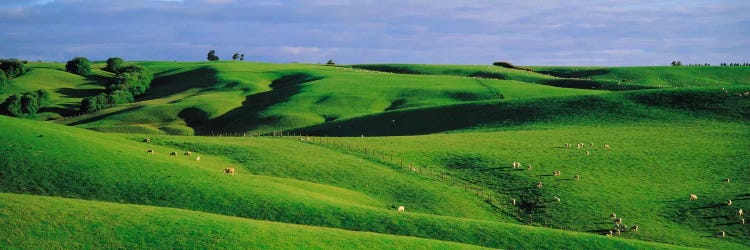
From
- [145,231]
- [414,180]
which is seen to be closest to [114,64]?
[414,180]

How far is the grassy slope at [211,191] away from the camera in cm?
4006

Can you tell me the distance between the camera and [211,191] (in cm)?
4459

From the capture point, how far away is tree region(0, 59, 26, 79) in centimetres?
15800

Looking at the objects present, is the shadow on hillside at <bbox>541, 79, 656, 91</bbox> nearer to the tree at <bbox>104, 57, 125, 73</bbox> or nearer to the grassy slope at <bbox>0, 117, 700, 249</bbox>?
the grassy slope at <bbox>0, 117, 700, 249</bbox>

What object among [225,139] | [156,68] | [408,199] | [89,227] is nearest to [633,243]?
[408,199]

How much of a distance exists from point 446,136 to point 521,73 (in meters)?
87.4

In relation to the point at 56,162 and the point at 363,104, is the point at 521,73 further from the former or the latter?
the point at 56,162

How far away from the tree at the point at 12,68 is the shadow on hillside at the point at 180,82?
2838cm

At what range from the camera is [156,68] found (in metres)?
195

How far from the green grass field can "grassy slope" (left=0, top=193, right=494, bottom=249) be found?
96 mm

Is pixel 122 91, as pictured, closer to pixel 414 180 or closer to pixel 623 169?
pixel 414 180


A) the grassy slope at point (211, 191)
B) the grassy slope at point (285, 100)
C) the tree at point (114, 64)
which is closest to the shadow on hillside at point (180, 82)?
the grassy slope at point (285, 100)

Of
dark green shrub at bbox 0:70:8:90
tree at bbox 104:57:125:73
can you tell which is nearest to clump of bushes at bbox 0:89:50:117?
dark green shrub at bbox 0:70:8:90

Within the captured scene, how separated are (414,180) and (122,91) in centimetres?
10071
